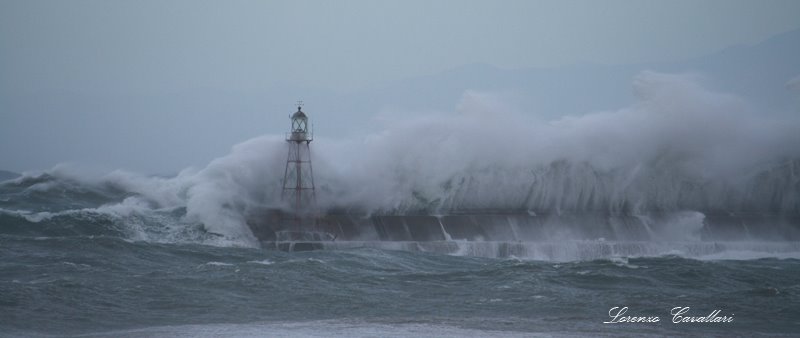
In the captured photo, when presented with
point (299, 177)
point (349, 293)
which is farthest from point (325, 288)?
point (299, 177)

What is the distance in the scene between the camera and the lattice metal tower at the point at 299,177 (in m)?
23.2

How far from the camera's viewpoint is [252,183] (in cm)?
2502

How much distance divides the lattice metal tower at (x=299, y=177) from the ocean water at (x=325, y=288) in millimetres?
2584

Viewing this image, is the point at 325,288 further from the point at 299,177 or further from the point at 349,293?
the point at 299,177

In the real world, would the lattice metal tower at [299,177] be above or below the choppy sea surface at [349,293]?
above

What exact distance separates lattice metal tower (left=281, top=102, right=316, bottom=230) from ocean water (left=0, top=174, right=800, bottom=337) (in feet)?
8.48

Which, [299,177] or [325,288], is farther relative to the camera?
[299,177]

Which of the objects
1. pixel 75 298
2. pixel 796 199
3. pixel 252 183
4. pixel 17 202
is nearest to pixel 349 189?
pixel 252 183

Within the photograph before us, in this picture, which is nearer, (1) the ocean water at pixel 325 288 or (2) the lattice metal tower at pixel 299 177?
(1) the ocean water at pixel 325 288

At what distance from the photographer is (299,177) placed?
945 inches

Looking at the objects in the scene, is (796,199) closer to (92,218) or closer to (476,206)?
(476,206)

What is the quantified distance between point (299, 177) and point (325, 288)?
30.5 feet

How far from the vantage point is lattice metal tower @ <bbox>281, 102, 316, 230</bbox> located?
23.2 meters

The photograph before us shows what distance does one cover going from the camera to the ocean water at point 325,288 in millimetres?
11703
